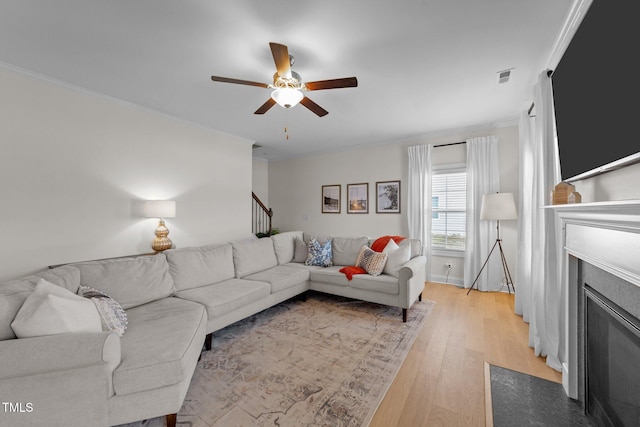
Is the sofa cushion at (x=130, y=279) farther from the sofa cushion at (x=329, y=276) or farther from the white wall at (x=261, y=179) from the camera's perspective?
the white wall at (x=261, y=179)

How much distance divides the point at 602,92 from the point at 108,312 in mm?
3080

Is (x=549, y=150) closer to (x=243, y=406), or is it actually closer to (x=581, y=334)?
(x=581, y=334)

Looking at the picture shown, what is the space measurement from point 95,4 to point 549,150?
3577 mm

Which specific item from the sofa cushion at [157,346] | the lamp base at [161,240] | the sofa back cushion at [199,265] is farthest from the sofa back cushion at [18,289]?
the lamp base at [161,240]

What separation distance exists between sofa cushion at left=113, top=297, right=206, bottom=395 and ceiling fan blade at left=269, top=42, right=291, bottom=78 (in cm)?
204

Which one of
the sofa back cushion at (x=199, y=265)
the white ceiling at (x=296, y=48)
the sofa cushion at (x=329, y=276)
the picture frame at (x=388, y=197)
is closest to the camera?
the white ceiling at (x=296, y=48)

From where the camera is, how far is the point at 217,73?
2611mm

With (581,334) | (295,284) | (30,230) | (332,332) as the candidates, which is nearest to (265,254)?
(295,284)

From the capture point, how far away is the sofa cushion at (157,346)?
1.38 m

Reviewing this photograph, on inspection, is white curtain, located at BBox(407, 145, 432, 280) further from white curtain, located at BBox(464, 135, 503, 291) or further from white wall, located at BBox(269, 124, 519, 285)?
white curtain, located at BBox(464, 135, 503, 291)

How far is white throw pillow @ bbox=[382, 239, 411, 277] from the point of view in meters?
3.20

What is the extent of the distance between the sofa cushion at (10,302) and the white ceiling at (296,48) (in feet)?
6.18

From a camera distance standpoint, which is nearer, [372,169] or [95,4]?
[95,4]

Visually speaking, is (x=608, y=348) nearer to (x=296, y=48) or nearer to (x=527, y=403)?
(x=527, y=403)
